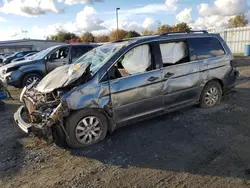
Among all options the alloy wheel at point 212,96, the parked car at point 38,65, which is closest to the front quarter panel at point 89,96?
the alloy wheel at point 212,96

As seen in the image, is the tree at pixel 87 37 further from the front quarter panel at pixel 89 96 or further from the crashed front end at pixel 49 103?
the front quarter panel at pixel 89 96

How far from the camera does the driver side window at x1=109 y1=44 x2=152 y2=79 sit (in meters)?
4.09

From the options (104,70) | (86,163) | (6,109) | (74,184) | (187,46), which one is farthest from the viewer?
(6,109)

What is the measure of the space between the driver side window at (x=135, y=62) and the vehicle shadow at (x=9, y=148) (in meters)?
2.16

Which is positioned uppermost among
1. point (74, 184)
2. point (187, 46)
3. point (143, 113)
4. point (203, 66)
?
point (187, 46)

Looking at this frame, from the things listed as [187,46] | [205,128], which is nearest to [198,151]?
[205,128]

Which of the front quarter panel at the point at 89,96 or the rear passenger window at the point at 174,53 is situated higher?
the rear passenger window at the point at 174,53

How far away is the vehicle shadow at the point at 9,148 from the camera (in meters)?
3.32

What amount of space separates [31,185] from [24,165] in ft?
1.90

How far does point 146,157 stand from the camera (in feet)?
11.3

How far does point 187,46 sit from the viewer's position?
4918 mm

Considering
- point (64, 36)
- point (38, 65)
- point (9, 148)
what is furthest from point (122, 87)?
point (64, 36)

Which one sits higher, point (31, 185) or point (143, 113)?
point (143, 113)

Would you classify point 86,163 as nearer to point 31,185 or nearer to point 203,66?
point 31,185
